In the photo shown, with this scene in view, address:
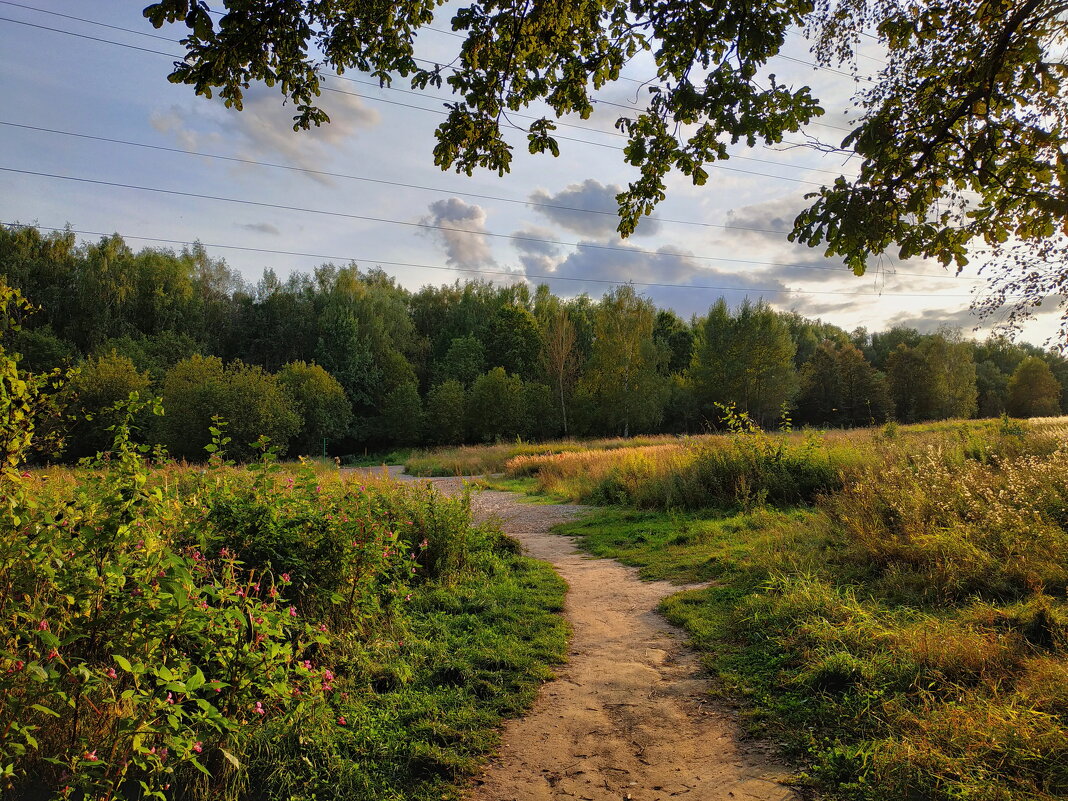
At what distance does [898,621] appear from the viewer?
4512mm

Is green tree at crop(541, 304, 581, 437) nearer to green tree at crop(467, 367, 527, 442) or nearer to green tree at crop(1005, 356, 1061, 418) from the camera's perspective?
green tree at crop(467, 367, 527, 442)

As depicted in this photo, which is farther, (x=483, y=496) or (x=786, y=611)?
(x=483, y=496)

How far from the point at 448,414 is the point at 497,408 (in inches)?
149

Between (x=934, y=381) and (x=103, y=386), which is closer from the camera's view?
(x=103, y=386)

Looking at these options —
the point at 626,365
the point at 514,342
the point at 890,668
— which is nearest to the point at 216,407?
the point at 626,365

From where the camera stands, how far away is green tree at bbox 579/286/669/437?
4156 cm

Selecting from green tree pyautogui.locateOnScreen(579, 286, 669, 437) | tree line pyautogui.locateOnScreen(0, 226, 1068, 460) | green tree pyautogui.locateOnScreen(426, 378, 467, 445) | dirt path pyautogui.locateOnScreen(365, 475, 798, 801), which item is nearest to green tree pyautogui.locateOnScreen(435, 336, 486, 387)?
tree line pyautogui.locateOnScreen(0, 226, 1068, 460)

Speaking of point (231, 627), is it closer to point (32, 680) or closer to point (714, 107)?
point (32, 680)

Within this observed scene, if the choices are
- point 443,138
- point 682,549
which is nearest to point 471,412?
point 682,549

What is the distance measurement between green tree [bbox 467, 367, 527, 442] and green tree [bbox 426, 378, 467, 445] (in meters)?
0.71

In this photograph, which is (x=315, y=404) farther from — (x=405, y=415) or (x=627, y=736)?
(x=627, y=736)

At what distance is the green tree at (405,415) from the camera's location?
44.9 meters

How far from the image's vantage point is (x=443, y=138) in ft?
→ 15.8

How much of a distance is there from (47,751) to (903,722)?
4.30 meters
